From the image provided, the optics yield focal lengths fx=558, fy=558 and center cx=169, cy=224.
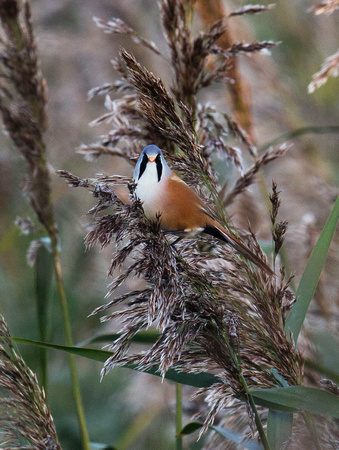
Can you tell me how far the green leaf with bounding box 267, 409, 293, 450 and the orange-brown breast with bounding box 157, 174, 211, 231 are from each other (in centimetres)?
41

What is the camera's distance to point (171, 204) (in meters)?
1.18

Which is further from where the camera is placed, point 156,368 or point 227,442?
point 227,442

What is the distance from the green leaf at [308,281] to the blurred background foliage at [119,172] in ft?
2.13

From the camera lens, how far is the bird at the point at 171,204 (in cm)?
114

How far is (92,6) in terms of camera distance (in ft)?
12.3

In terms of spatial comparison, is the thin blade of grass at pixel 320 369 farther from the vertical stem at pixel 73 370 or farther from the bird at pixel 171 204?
the vertical stem at pixel 73 370

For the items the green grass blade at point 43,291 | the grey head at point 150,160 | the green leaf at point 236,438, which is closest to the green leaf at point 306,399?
the green leaf at point 236,438

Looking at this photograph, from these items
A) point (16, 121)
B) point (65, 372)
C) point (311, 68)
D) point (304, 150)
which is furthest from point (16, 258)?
point (311, 68)

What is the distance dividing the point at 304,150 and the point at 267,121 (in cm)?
55

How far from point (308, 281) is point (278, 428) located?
290 mm

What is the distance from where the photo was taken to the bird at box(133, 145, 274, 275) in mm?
1142

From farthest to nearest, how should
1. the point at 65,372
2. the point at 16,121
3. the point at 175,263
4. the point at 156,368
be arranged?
the point at 65,372, the point at 16,121, the point at 156,368, the point at 175,263

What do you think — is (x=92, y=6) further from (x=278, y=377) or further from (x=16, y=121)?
(x=278, y=377)

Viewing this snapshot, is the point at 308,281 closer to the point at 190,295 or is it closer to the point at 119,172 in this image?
the point at 190,295
